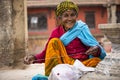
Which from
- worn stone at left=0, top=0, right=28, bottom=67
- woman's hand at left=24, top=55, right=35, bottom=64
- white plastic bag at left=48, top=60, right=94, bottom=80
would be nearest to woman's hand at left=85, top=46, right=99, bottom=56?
white plastic bag at left=48, top=60, right=94, bottom=80

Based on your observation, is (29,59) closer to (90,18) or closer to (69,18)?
(69,18)

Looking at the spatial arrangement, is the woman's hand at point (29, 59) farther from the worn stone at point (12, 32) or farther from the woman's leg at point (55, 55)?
the worn stone at point (12, 32)

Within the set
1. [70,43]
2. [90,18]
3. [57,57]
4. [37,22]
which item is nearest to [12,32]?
[70,43]

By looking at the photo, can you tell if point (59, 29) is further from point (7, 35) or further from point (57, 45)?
point (7, 35)

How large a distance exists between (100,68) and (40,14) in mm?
21778

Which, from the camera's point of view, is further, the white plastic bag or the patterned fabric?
the patterned fabric

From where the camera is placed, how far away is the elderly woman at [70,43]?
129 inches

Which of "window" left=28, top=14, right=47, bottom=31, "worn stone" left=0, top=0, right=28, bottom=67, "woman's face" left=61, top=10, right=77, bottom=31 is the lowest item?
"window" left=28, top=14, right=47, bottom=31

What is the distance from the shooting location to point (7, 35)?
8.25 m

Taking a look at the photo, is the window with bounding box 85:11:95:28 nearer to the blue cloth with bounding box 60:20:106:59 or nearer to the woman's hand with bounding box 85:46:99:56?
the blue cloth with bounding box 60:20:106:59

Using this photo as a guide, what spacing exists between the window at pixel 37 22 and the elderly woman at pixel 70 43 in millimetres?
21225

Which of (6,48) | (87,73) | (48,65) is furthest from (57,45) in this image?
(6,48)

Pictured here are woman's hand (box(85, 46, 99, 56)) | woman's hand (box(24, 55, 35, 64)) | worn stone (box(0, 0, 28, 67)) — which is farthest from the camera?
worn stone (box(0, 0, 28, 67))

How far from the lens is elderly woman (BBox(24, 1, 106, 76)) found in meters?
3.29
